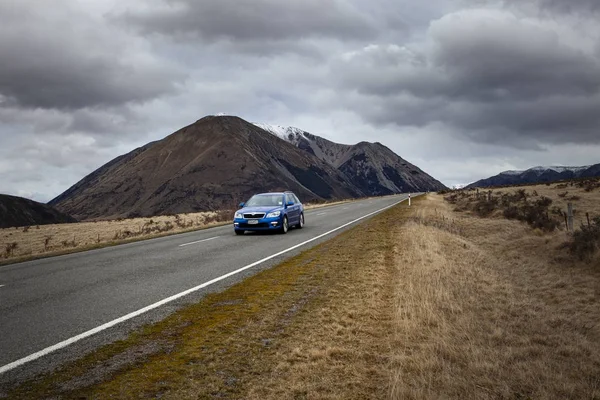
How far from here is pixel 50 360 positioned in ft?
13.6

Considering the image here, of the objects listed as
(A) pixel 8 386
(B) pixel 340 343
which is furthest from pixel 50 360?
(B) pixel 340 343

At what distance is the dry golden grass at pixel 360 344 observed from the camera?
3553 mm

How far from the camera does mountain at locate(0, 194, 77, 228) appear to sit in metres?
101

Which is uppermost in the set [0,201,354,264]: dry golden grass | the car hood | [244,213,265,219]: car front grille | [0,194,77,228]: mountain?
[0,194,77,228]: mountain

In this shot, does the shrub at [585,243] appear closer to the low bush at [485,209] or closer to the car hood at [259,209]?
the car hood at [259,209]

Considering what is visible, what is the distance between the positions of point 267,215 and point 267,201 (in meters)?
1.61

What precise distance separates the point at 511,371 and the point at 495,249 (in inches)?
458

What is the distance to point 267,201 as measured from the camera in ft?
58.3

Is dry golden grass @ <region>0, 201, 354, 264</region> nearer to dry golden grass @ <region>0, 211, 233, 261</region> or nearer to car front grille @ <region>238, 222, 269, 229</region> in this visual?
dry golden grass @ <region>0, 211, 233, 261</region>

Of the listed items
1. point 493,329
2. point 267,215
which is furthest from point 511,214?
point 493,329

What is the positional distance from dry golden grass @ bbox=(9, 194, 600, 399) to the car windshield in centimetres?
889

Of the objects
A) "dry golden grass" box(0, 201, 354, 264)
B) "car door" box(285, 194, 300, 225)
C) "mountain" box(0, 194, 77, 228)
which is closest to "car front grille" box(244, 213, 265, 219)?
"car door" box(285, 194, 300, 225)

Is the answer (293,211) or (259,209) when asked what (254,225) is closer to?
(259,209)

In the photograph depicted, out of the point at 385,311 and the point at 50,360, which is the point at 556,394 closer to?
the point at 385,311
